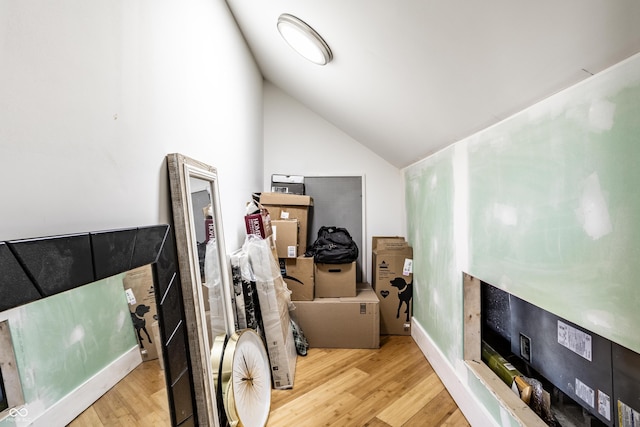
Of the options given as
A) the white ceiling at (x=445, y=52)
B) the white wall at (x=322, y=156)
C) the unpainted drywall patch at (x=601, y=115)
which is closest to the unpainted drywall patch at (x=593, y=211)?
the unpainted drywall patch at (x=601, y=115)

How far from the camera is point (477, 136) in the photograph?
164 cm

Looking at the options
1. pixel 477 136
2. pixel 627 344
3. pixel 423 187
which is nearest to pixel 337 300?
pixel 423 187

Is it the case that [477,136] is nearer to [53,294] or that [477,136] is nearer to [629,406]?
[629,406]

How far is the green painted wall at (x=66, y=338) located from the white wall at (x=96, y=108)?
0.17 meters

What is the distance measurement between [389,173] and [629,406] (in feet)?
8.74

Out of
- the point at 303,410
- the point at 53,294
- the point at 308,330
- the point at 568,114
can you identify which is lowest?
the point at 303,410

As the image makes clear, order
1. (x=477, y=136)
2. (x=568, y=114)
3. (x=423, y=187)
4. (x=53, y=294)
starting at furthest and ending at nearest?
(x=423, y=187)
(x=477, y=136)
(x=568, y=114)
(x=53, y=294)

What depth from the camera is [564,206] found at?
1.05m

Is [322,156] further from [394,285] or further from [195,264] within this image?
[195,264]

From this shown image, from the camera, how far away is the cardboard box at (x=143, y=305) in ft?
3.05

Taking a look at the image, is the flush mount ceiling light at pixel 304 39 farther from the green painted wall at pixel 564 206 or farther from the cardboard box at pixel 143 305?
the cardboard box at pixel 143 305

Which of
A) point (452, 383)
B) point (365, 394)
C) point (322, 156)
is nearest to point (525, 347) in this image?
point (452, 383)

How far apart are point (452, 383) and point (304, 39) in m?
2.35

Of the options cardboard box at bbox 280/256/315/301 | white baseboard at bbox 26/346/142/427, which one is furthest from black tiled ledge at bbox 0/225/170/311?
cardboard box at bbox 280/256/315/301
